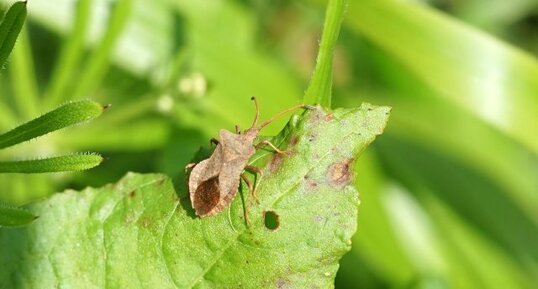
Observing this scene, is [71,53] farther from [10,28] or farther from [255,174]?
[255,174]

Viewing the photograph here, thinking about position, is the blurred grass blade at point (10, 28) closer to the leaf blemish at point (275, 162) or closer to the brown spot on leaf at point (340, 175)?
the leaf blemish at point (275, 162)

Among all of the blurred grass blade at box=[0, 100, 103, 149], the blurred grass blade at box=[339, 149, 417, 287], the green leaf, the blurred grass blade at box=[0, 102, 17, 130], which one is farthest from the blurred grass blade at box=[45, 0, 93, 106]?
the blurred grass blade at box=[339, 149, 417, 287]

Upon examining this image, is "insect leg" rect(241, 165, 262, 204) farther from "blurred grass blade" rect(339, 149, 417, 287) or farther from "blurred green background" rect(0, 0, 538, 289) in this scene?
"blurred grass blade" rect(339, 149, 417, 287)

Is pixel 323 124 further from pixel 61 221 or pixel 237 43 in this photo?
pixel 237 43

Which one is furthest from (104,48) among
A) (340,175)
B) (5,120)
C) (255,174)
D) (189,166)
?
(340,175)

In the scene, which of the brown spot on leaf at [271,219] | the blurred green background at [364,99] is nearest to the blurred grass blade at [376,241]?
the blurred green background at [364,99]
